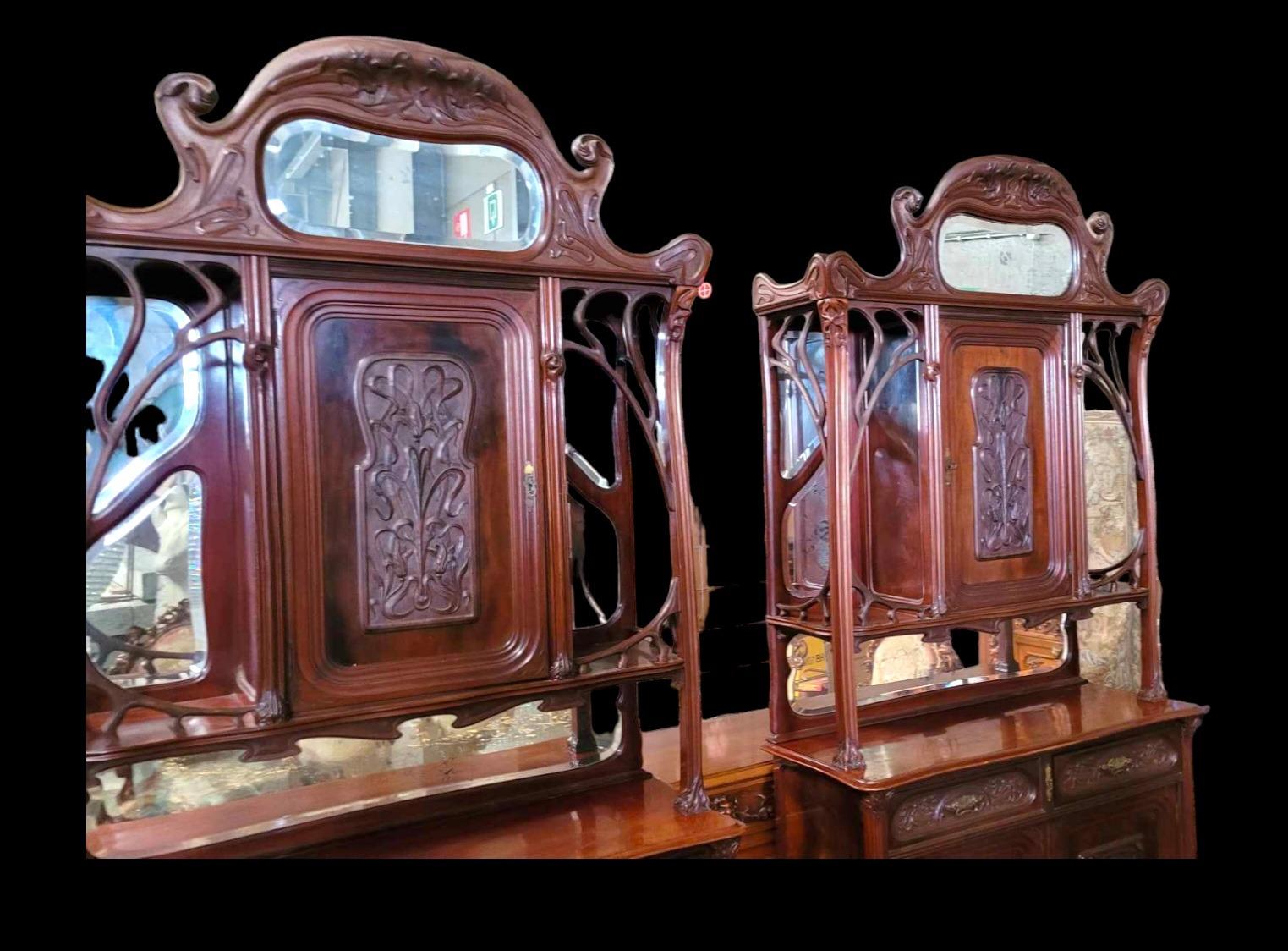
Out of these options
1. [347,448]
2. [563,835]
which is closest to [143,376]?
[347,448]

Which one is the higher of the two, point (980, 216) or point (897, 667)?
point (980, 216)

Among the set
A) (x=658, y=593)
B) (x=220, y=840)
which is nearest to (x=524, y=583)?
(x=220, y=840)

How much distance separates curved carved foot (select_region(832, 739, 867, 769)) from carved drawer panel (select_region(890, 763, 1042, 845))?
0.17 metres

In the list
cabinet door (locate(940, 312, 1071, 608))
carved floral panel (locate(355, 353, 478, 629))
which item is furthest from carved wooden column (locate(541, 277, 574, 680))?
cabinet door (locate(940, 312, 1071, 608))

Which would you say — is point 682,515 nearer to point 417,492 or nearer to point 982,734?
point 417,492

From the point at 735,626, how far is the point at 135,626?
6.81ft

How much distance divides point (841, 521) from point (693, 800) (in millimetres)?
962

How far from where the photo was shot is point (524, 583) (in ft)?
7.91

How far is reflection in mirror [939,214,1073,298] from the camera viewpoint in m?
3.24

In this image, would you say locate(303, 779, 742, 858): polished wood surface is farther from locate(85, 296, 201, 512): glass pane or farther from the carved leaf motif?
locate(85, 296, 201, 512): glass pane

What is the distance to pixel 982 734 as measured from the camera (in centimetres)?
339

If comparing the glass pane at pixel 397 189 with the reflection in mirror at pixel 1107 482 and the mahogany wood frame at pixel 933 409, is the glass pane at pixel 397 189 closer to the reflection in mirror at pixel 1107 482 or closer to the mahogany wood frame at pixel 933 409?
the mahogany wood frame at pixel 933 409

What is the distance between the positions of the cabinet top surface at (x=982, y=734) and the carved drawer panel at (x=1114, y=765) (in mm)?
74

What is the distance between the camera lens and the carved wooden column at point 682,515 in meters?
2.60
